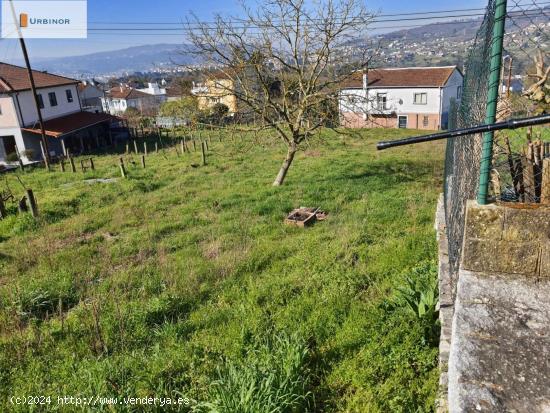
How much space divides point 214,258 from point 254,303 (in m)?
2.23

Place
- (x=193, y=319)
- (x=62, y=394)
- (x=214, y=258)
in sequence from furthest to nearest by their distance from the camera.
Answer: (x=214, y=258), (x=193, y=319), (x=62, y=394)

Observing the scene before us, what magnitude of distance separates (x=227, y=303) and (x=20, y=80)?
30049 mm

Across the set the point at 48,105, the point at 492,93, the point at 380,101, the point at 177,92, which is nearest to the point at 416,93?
the point at 380,101

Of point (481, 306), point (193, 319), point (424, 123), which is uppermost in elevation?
point (481, 306)

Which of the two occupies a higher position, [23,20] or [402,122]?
[23,20]

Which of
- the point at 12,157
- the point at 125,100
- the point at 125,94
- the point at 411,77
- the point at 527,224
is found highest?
the point at 527,224

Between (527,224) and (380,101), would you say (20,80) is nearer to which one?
(380,101)

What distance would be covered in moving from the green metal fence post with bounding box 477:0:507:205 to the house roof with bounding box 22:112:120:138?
2907 cm

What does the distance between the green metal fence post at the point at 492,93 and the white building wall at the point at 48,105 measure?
102ft

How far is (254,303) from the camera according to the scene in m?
5.52

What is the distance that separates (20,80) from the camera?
27812 millimetres

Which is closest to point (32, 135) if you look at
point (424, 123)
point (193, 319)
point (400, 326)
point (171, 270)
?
point (171, 270)

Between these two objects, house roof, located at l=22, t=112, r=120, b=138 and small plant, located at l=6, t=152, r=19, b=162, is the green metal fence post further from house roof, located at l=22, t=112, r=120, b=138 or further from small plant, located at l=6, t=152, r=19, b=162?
small plant, located at l=6, t=152, r=19, b=162

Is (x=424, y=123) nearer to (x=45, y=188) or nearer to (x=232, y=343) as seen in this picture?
(x=45, y=188)
